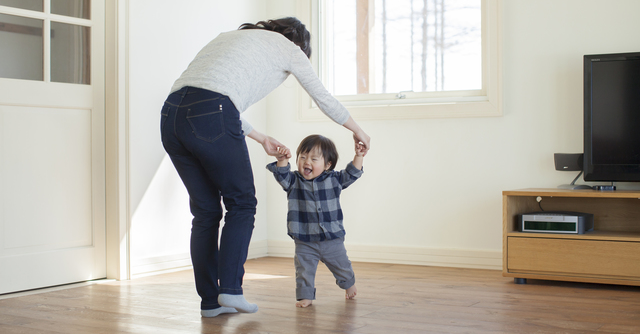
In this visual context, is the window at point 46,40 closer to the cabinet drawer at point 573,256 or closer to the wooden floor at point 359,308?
the wooden floor at point 359,308

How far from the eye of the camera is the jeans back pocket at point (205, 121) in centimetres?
173

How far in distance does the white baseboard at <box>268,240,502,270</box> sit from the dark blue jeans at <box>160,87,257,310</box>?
1.55m

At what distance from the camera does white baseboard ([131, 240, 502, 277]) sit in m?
2.99

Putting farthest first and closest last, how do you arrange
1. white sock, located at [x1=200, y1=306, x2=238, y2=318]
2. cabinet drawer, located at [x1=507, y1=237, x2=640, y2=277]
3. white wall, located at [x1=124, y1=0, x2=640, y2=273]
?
1. white wall, located at [x1=124, y1=0, x2=640, y2=273]
2. cabinet drawer, located at [x1=507, y1=237, x2=640, y2=277]
3. white sock, located at [x1=200, y1=306, x2=238, y2=318]

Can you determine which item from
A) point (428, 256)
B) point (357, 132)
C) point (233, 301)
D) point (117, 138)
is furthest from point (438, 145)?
point (233, 301)

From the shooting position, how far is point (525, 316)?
198 cm

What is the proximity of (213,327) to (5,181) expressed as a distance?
1.25 m

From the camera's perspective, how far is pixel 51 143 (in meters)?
2.65

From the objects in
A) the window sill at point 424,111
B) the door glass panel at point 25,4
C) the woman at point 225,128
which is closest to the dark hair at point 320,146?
the woman at point 225,128

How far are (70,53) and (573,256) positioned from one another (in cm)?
241

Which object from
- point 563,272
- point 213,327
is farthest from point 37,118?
point 563,272

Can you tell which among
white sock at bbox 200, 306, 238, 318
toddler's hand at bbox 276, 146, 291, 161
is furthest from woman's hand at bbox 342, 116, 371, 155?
white sock at bbox 200, 306, 238, 318

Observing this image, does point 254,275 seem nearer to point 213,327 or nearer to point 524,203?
point 213,327

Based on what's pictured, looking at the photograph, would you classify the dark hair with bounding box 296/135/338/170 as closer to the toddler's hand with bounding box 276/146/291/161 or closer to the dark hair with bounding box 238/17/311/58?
the toddler's hand with bounding box 276/146/291/161
